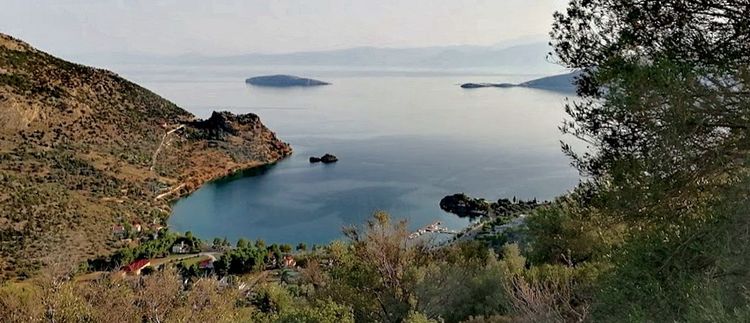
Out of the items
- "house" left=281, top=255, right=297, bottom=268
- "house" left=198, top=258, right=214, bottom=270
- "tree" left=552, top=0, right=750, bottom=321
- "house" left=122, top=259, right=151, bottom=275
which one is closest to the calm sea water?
"house" left=281, top=255, right=297, bottom=268

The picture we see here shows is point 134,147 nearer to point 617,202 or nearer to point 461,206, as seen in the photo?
point 461,206

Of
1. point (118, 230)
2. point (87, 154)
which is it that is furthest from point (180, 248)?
point (87, 154)

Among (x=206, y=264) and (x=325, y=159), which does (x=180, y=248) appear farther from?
(x=325, y=159)

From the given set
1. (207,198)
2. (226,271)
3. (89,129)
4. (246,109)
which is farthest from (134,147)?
(246,109)

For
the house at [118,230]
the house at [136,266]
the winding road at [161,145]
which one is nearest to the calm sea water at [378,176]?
the winding road at [161,145]

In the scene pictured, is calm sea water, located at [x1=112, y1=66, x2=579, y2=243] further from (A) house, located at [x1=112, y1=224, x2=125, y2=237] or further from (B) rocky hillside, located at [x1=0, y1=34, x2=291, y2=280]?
(A) house, located at [x1=112, y1=224, x2=125, y2=237]

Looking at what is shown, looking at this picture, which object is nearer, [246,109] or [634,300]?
[634,300]
